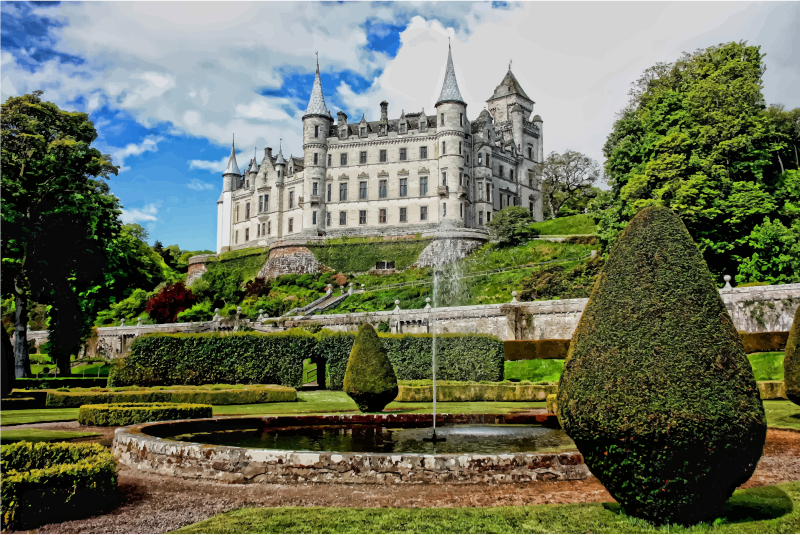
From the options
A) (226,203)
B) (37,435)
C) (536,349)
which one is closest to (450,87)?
(226,203)

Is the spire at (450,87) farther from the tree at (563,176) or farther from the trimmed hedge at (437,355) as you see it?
the trimmed hedge at (437,355)

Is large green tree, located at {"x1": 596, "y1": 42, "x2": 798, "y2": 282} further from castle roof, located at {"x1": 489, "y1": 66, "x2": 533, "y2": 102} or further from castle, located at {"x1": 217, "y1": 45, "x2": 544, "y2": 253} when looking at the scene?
castle roof, located at {"x1": 489, "y1": 66, "x2": 533, "y2": 102}

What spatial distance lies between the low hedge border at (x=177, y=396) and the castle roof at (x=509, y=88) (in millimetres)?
65538

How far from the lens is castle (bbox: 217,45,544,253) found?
67.2 metres

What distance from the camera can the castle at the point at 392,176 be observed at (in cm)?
6725

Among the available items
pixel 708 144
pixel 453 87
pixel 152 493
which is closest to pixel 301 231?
pixel 453 87

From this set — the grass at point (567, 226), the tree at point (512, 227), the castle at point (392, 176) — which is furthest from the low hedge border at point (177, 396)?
the castle at point (392, 176)

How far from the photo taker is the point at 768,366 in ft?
78.6

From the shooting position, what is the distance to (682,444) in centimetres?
580

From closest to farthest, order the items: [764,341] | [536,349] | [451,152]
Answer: [764,341] → [536,349] → [451,152]

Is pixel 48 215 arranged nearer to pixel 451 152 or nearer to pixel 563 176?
pixel 451 152

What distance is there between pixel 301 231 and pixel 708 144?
157ft

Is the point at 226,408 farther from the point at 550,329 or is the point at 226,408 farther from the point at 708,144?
the point at 708,144

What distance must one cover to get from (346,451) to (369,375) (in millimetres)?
6799
